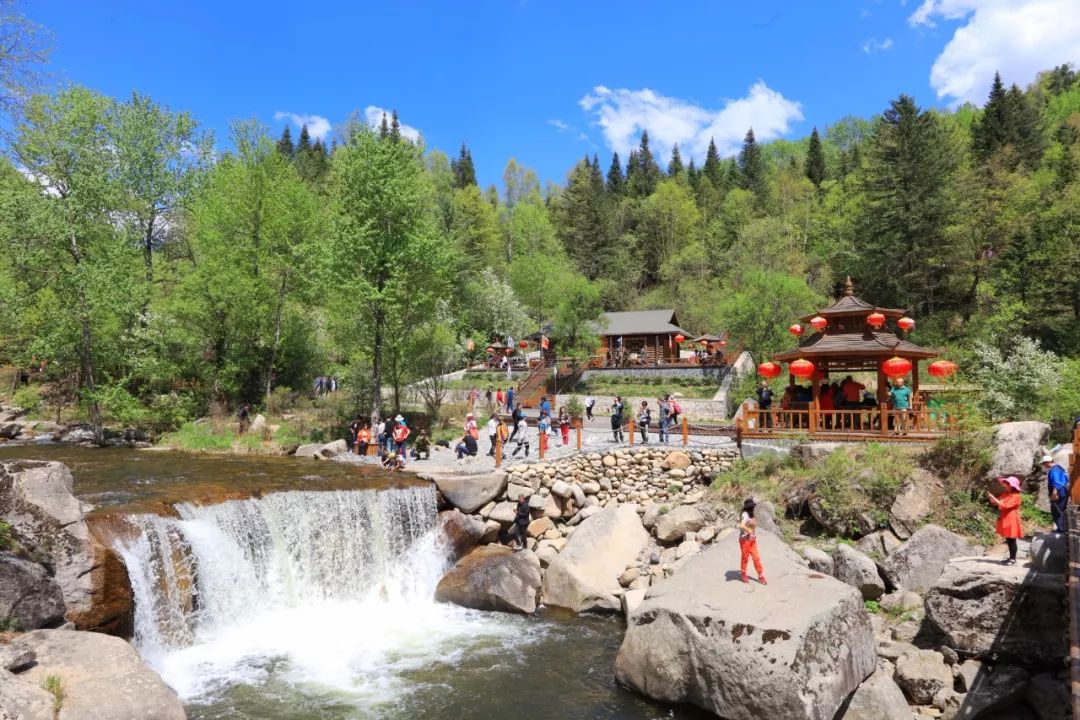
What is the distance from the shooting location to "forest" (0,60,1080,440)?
24297 millimetres

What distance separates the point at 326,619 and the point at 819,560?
405 inches

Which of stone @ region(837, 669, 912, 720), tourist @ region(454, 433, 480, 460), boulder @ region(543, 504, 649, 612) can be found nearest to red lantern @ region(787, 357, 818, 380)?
boulder @ region(543, 504, 649, 612)

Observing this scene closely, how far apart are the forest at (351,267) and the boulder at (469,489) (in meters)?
8.10

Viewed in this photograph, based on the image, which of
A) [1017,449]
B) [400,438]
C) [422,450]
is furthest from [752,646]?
[422,450]

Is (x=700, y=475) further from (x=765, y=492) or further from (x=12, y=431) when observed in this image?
(x=12, y=431)

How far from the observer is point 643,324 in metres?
49.4

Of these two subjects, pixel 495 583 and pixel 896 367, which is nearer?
pixel 495 583

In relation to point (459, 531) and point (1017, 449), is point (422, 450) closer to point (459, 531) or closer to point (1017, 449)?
point (459, 531)

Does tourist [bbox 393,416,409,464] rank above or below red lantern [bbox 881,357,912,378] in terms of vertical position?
below

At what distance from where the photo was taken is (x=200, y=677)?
1009 centimetres

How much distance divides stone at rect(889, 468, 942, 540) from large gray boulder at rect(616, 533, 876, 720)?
16.5 feet

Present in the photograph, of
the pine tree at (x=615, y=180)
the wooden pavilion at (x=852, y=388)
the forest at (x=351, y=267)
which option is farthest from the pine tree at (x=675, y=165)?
the wooden pavilion at (x=852, y=388)

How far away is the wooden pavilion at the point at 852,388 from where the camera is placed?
16844mm

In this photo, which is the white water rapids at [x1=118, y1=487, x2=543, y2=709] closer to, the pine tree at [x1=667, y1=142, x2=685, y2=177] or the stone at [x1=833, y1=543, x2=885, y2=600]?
the stone at [x1=833, y1=543, x2=885, y2=600]
